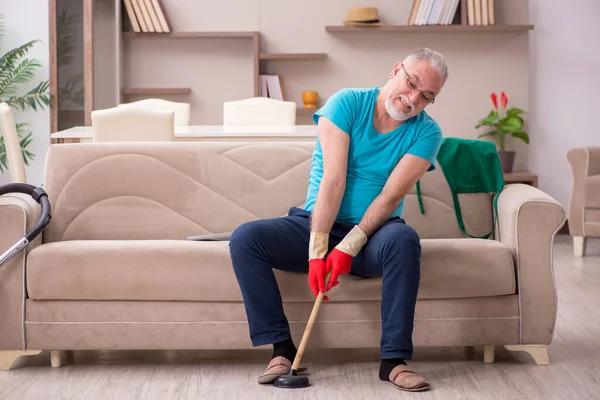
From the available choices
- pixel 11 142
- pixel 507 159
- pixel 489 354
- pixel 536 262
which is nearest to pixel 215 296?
pixel 489 354

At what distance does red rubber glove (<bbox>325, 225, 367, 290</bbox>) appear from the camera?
273cm

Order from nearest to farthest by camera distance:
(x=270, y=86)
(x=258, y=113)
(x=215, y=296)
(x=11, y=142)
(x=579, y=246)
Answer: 1. (x=215, y=296)
2. (x=11, y=142)
3. (x=579, y=246)
4. (x=258, y=113)
5. (x=270, y=86)

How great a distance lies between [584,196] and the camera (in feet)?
17.6

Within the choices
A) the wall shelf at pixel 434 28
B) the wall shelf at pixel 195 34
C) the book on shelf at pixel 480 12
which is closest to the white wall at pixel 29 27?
the wall shelf at pixel 195 34

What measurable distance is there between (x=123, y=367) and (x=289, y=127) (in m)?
2.54

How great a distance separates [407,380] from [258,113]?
10.5ft

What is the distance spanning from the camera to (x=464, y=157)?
133 inches

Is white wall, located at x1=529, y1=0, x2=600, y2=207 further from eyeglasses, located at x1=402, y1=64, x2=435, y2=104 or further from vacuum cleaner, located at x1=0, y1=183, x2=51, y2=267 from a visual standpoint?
vacuum cleaner, located at x1=0, y1=183, x2=51, y2=267

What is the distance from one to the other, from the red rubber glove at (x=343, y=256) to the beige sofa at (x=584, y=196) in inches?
118

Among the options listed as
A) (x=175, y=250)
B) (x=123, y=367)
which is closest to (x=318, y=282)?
(x=175, y=250)

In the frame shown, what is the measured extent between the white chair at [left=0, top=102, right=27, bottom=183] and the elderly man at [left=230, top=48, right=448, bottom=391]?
2.30 m

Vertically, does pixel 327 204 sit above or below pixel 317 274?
above

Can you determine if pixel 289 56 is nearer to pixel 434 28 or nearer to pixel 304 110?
pixel 304 110

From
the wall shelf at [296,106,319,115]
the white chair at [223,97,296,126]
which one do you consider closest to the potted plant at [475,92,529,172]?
the wall shelf at [296,106,319,115]
